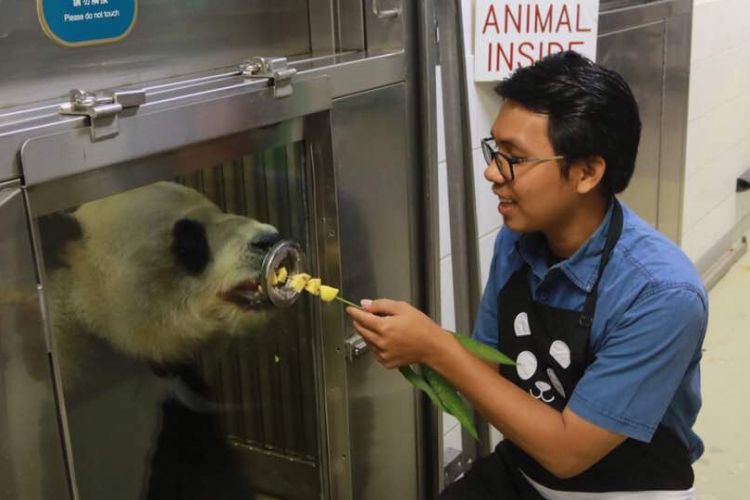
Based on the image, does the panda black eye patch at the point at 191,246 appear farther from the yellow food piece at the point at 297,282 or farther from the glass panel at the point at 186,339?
the yellow food piece at the point at 297,282

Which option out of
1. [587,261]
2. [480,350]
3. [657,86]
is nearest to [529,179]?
[587,261]

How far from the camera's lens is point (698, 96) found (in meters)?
3.05

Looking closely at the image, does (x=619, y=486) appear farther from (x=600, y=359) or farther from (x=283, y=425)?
(x=283, y=425)

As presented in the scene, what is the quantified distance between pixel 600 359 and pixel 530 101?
0.39 meters

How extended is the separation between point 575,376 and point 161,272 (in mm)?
639

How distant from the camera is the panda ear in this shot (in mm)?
897

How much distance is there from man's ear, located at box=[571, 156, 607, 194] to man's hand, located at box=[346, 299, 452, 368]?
303 millimetres

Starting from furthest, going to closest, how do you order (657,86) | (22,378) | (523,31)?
1. (657,86)
2. (523,31)
3. (22,378)

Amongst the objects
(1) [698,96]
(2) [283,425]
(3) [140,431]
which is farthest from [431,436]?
(1) [698,96]

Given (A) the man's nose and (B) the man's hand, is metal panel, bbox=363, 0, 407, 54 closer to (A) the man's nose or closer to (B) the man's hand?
(A) the man's nose

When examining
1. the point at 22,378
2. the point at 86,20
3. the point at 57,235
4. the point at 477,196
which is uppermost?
the point at 86,20

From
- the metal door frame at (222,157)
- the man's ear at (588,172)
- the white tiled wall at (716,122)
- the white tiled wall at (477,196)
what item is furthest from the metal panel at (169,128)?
the white tiled wall at (716,122)

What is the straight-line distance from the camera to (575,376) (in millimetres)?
1301

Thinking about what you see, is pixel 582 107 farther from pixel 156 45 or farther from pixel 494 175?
pixel 156 45
